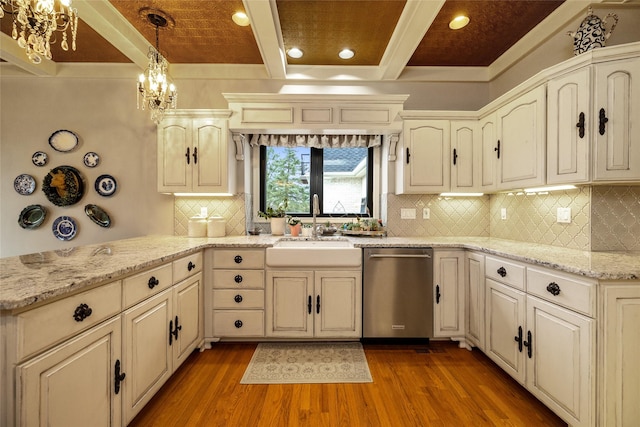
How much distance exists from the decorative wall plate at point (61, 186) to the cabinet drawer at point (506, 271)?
3.96m

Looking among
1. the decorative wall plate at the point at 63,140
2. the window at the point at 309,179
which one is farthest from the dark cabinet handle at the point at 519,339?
the decorative wall plate at the point at 63,140

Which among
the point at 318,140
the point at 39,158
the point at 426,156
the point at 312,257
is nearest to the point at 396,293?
the point at 312,257

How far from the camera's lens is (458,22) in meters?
2.28

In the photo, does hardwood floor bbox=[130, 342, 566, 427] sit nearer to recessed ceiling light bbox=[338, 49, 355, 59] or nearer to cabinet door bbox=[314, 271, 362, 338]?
cabinet door bbox=[314, 271, 362, 338]

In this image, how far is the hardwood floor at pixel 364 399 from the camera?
1.61 metres

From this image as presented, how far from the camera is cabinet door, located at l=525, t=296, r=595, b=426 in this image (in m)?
1.36

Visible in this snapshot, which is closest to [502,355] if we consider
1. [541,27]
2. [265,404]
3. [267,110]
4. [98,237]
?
[265,404]

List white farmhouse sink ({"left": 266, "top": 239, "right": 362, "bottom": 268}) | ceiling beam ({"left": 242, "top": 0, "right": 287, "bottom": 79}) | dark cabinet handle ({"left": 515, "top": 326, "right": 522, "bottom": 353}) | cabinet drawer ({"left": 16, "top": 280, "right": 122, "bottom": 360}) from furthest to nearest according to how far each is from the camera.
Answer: white farmhouse sink ({"left": 266, "top": 239, "right": 362, "bottom": 268}) < ceiling beam ({"left": 242, "top": 0, "right": 287, "bottom": 79}) < dark cabinet handle ({"left": 515, "top": 326, "right": 522, "bottom": 353}) < cabinet drawer ({"left": 16, "top": 280, "right": 122, "bottom": 360})

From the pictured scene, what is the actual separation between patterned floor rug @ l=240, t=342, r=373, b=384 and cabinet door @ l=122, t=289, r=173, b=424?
0.57 metres

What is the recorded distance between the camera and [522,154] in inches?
86.5

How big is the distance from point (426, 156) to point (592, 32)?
4.41ft

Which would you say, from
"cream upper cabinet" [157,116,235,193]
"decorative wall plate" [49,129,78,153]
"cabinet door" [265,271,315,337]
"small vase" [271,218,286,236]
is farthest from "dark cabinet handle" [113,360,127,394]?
"decorative wall plate" [49,129,78,153]

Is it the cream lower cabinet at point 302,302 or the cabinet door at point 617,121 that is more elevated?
the cabinet door at point 617,121

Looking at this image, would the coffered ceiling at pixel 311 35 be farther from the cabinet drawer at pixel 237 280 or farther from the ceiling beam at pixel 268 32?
the cabinet drawer at pixel 237 280
